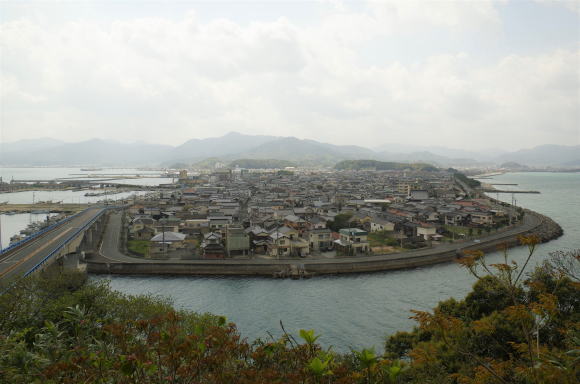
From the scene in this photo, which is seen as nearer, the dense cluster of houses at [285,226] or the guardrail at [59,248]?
the guardrail at [59,248]

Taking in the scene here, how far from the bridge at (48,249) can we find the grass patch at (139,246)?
1.32m

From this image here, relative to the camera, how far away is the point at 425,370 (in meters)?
3.94

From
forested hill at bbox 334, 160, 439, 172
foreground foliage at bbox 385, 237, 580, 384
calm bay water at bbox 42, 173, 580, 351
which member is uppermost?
forested hill at bbox 334, 160, 439, 172

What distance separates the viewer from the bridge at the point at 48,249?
855 centimetres

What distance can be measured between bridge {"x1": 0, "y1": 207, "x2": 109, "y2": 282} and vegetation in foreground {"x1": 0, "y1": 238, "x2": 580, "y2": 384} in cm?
108

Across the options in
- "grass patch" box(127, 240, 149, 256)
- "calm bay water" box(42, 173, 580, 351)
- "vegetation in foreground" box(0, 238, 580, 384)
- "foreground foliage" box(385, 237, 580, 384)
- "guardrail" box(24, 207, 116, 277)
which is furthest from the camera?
"grass patch" box(127, 240, 149, 256)

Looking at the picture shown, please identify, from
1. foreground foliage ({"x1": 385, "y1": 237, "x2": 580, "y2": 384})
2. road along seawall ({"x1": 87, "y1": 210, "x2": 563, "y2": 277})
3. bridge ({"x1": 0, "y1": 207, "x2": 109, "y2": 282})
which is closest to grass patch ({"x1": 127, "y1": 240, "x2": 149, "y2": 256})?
road along seawall ({"x1": 87, "y1": 210, "x2": 563, "y2": 277})

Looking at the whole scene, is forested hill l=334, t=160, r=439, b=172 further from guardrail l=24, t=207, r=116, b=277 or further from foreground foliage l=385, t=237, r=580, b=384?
foreground foliage l=385, t=237, r=580, b=384

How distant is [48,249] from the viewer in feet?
34.6

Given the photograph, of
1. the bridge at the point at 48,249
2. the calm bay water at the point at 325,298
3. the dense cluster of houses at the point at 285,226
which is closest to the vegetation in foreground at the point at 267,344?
the bridge at the point at 48,249

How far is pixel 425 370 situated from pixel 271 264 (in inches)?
287

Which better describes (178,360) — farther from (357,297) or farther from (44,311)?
(357,297)

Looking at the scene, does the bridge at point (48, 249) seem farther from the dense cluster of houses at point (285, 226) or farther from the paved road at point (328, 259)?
the dense cluster of houses at point (285, 226)

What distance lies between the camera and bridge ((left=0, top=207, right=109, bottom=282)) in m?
8.55
